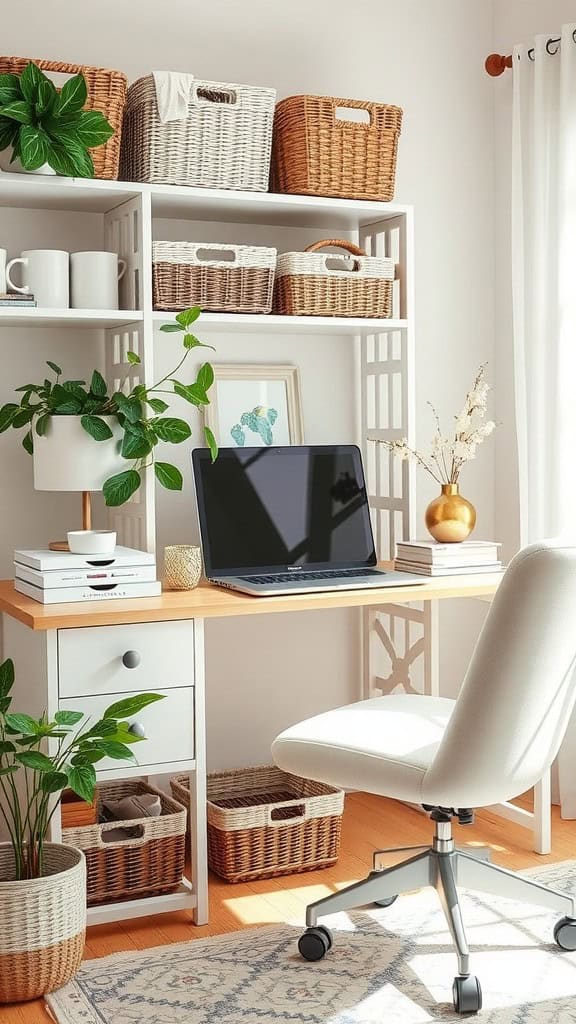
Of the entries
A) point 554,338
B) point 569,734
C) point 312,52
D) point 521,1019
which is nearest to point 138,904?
point 521,1019

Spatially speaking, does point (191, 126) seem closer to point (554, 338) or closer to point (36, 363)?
point (36, 363)

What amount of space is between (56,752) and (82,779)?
228 mm

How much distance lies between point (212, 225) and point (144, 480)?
84 cm

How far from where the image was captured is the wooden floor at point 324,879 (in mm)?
2527

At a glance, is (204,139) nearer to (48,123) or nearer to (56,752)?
(48,123)

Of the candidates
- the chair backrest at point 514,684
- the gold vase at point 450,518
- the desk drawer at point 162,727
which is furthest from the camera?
the gold vase at point 450,518

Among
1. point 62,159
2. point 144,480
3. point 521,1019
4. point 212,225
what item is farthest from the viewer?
point 212,225

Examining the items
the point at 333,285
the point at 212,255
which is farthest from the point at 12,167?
the point at 333,285

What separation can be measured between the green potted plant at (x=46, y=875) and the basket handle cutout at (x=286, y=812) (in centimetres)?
67

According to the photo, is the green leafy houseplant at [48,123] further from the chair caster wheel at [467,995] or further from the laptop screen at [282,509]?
the chair caster wheel at [467,995]

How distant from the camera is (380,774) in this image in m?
2.22

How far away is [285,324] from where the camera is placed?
295cm

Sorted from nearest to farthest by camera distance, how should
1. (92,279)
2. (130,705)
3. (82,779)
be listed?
(82,779) → (130,705) → (92,279)

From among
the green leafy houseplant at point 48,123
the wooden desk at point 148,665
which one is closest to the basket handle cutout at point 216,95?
the green leafy houseplant at point 48,123
